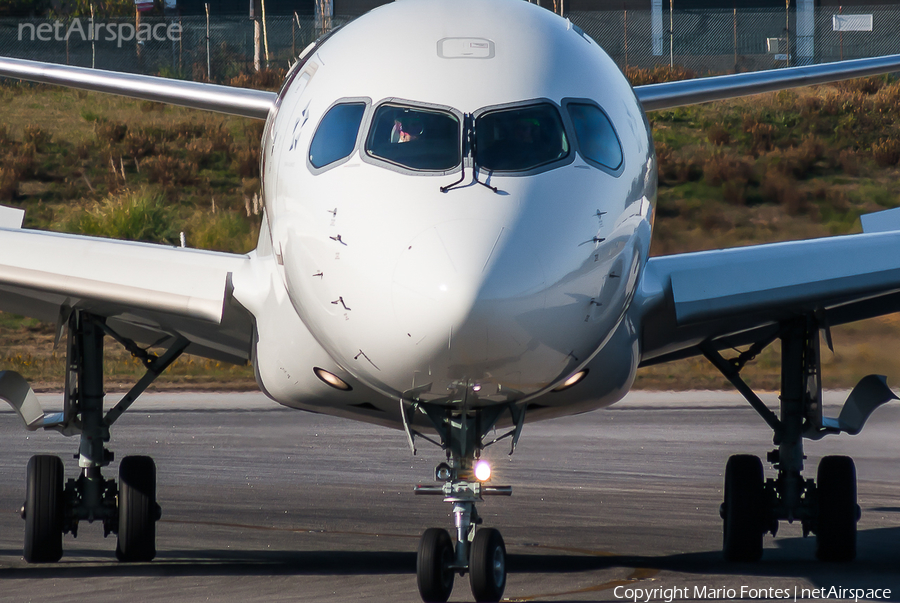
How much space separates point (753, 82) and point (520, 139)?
16.2 feet

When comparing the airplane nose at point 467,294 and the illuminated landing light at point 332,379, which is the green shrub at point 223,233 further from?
the airplane nose at point 467,294

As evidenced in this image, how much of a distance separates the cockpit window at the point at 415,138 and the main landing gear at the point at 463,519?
1.49 meters

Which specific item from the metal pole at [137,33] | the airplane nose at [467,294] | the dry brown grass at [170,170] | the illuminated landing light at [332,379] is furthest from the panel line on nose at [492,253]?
the metal pole at [137,33]

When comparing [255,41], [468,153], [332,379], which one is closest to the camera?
[468,153]

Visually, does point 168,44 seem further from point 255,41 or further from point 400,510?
point 400,510

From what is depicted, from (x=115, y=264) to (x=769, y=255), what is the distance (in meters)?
5.12

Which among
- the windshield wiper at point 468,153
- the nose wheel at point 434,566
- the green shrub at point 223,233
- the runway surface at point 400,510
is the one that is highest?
the green shrub at point 223,233

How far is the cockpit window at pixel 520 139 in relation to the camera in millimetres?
6828

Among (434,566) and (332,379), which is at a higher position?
(332,379)

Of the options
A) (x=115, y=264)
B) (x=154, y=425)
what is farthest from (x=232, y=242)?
(x=115, y=264)

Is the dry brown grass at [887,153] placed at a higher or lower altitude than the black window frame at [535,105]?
higher

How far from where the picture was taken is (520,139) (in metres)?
6.96

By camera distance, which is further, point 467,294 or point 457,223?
point 457,223

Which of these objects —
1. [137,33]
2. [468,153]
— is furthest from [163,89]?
[137,33]
